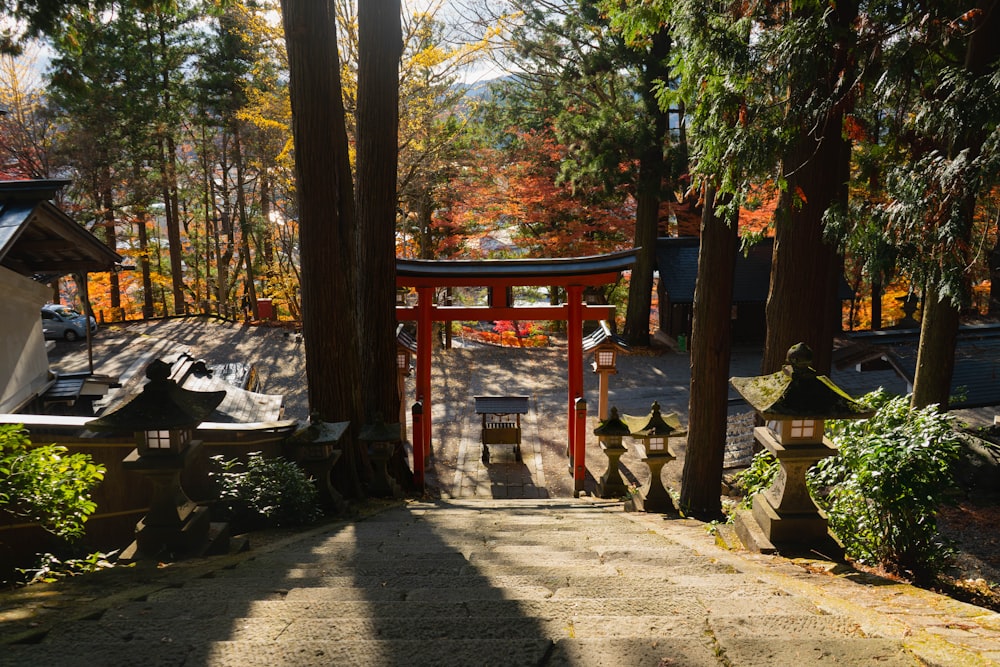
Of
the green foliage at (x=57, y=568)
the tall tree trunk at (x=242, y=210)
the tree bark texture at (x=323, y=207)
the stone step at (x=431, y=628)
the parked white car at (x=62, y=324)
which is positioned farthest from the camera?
the tall tree trunk at (x=242, y=210)

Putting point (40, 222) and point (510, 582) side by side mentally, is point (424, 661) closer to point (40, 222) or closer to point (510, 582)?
point (510, 582)

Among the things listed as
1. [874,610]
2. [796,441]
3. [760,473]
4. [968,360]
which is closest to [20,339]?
[760,473]

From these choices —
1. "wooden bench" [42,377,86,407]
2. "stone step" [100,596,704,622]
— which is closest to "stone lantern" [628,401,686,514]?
"stone step" [100,596,704,622]

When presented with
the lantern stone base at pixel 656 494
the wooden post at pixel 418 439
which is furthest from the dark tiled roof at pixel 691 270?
the lantern stone base at pixel 656 494

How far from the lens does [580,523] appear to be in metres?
6.85

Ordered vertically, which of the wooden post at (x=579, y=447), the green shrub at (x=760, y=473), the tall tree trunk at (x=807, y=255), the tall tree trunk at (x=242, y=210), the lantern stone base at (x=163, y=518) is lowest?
the wooden post at (x=579, y=447)

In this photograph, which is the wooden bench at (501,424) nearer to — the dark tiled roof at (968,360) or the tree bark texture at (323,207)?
the tree bark texture at (323,207)

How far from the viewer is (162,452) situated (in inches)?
176

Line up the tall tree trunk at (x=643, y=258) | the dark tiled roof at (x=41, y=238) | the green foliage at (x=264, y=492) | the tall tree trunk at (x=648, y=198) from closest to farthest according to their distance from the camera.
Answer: the green foliage at (x=264, y=492) < the dark tiled roof at (x=41, y=238) < the tall tree trunk at (x=648, y=198) < the tall tree trunk at (x=643, y=258)

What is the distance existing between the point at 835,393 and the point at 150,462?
4.70m

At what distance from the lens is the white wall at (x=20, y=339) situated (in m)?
9.95

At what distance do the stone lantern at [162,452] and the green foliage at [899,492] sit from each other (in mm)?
4468

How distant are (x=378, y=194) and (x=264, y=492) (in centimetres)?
475

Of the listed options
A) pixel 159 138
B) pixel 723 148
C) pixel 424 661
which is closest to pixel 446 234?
pixel 159 138
